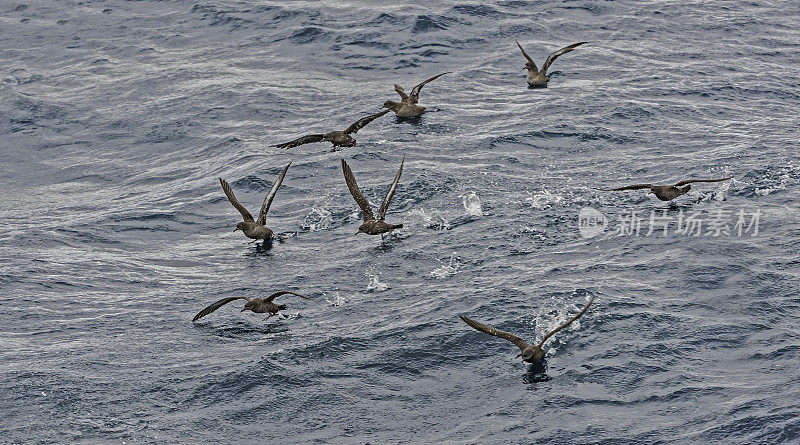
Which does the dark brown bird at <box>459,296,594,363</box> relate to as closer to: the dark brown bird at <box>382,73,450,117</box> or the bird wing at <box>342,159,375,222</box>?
the bird wing at <box>342,159,375,222</box>

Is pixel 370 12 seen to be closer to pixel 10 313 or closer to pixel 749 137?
pixel 749 137

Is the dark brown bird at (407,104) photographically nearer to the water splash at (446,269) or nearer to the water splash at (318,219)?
the water splash at (318,219)

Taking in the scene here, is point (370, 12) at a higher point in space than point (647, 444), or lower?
higher

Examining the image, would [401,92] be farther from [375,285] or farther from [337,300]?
[337,300]

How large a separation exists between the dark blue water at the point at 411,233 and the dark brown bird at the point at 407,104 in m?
0.40

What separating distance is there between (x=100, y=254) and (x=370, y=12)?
16.5 meters

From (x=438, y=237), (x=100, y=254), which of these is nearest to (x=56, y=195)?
(x=100, y=254)

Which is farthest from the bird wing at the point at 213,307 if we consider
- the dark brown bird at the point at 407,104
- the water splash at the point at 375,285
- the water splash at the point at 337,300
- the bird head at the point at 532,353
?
the dark brown bird at the point at 407,104

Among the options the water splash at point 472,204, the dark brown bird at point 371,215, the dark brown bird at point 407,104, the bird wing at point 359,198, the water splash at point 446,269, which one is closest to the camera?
the water splash at point 446,269

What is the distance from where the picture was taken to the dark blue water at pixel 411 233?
44.1 feet

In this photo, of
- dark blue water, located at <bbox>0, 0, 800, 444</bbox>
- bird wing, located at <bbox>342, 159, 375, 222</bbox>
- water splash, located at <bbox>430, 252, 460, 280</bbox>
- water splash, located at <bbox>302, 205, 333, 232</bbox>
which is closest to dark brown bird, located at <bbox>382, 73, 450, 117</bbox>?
dark blue water, located at <bbox>0, 0, 800, 444</bbox>

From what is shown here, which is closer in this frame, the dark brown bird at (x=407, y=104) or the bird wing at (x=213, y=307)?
the bird wing at (x=213, y=307)

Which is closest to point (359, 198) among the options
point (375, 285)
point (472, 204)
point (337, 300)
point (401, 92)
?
point (472, 204)

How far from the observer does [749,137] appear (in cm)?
2162
